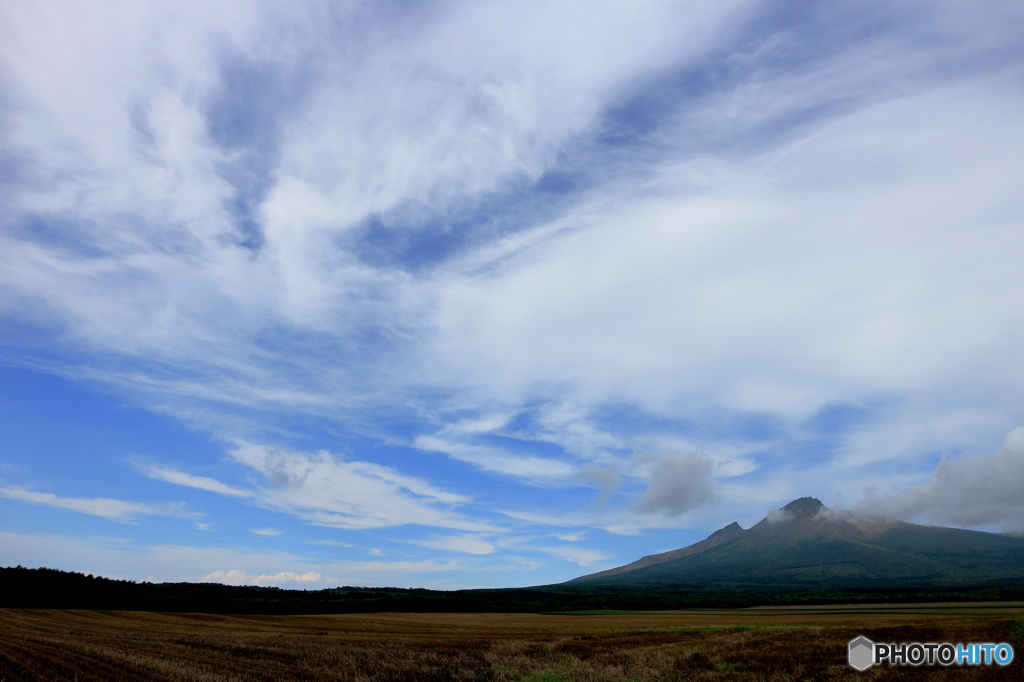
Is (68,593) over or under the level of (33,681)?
under

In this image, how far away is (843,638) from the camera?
37.4 m

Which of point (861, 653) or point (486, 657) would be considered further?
point (486, 657)

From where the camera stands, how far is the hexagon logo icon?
91.7ft

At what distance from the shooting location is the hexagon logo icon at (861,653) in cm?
2795

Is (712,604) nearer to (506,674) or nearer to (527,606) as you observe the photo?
(527,606)

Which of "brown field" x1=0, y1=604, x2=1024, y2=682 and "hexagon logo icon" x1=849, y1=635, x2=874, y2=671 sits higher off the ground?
"hexagon logo icon" x1=849, y1=635, x2=874, y2=671

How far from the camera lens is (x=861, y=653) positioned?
31078mm

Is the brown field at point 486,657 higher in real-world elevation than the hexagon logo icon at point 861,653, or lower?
lower

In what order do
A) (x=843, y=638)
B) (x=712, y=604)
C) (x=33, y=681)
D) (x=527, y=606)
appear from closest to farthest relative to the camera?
1. (x=33, y=681)
2. (x=843, y=638)
3. (x=712, y=604)
4. (x=527, y=606)

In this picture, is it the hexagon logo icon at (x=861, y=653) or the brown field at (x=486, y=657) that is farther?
the hexagon logo icon at (x=861, y=653)

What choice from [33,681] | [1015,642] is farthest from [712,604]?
[33,681]

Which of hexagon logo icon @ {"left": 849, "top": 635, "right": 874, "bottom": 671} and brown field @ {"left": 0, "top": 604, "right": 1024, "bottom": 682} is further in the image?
hexagon logo icon @ {"left": 849, "top": 635, "right": 874, "bottom": 671}

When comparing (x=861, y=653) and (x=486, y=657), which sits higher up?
(x=861, y=653)

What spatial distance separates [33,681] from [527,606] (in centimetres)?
11892
